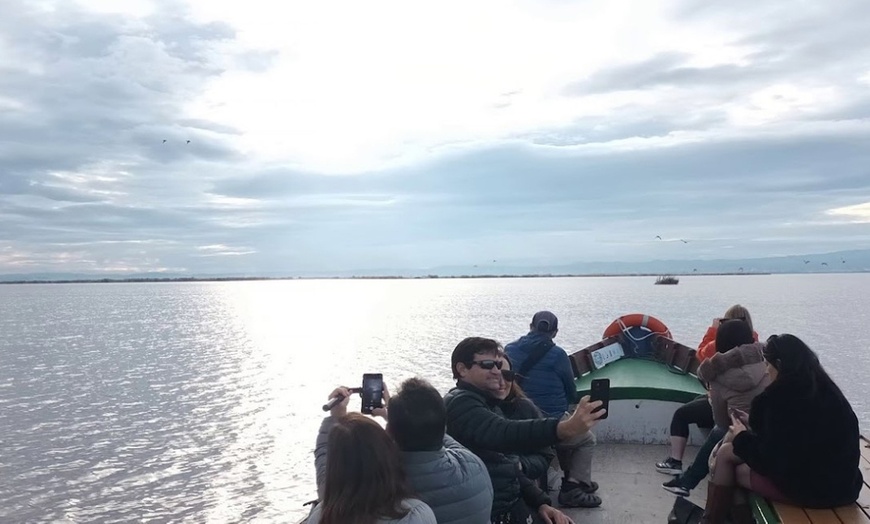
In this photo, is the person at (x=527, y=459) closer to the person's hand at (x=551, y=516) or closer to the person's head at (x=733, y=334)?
the person's hand at (x=551, y=516)

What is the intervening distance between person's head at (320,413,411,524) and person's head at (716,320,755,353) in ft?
14.2

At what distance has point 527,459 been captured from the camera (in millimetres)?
4895

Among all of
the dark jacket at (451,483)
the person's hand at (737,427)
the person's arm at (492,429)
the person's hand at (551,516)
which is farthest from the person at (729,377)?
the dark jacket at (451,483)

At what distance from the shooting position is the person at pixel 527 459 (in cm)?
448

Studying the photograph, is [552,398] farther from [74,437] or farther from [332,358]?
[332,358]

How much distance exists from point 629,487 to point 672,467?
2.25 feet

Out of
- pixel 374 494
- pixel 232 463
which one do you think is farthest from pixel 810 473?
pixel 232 463

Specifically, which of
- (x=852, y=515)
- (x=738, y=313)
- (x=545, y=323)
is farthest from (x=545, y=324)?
(x=852, y=515)

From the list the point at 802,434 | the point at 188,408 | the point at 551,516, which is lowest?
the point at 188,408

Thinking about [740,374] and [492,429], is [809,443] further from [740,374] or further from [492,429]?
[492,429]

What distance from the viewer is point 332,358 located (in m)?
38.3

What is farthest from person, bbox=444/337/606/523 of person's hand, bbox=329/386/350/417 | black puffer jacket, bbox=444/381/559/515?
person's hand, bbox=329/386/350/417

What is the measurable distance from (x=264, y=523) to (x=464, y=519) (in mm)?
9683

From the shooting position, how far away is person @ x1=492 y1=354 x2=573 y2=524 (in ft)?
14.7
